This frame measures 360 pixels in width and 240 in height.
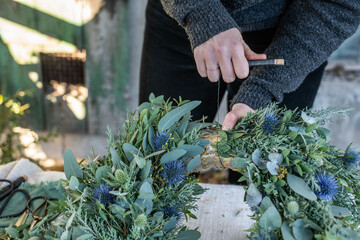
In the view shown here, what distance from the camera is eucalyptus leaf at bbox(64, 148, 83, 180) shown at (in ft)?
1.74

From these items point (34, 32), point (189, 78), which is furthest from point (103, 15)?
point (189, 78)

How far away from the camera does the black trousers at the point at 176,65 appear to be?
0.93m

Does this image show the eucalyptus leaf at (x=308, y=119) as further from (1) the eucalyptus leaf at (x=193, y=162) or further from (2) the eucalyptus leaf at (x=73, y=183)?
(2) the eucalyptus leaf at (x=73, y=183)

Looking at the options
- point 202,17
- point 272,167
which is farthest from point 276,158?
point 202,17

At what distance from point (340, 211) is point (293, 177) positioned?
8 cm

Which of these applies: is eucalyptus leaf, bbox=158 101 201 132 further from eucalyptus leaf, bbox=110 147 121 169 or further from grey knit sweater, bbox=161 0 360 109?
grey knit sweater, bbox=161 0 360 109

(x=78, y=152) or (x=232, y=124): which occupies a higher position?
(x=232, y=124)

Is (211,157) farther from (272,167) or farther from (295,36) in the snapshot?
(295,36)

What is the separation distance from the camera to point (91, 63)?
191cm

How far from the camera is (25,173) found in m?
0.95

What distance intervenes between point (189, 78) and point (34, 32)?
1.27m

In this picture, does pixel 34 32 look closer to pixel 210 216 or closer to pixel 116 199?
pixel 210 216

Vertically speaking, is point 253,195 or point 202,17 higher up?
point 202,17

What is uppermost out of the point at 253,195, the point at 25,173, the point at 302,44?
the point at 302,44
